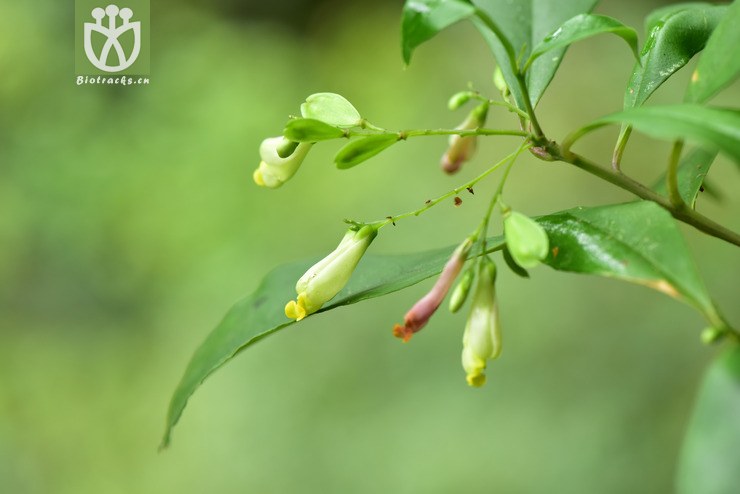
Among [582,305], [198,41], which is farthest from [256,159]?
[582,305]

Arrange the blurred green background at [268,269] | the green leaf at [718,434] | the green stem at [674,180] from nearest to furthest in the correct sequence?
the green leaf at [718,434], the green stem at [674,180], the blurred green background at [268,269]

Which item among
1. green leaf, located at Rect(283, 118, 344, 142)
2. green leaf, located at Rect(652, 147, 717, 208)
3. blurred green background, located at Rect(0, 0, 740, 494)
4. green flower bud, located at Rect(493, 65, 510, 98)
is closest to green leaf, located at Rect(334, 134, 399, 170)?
green leaf, located at Rect(283, 118, 344, 142)

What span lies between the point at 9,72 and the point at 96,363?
3.20ft

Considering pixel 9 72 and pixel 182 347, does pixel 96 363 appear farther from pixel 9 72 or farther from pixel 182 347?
pixel 9 72

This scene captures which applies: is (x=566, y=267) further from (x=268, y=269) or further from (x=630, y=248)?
(x=268, y=269)

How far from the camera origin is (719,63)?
1.47 ft

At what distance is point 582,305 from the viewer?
6.25 feet

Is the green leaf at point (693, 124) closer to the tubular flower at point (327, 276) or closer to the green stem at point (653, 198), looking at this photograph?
the green stem at point (653, 198)

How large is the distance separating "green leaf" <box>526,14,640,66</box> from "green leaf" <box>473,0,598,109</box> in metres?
0.10

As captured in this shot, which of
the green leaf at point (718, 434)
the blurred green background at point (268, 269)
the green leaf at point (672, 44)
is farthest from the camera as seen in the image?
the blurred green background at point (268, 269)

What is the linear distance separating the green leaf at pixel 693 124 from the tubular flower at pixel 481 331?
0.14 metres

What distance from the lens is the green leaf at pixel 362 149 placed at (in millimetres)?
480

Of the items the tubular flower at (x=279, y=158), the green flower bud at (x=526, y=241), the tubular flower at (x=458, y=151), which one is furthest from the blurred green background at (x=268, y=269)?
the green flower bud at (x=526, y=241)

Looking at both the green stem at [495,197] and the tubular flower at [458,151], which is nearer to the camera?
the green stem at [495,197]
